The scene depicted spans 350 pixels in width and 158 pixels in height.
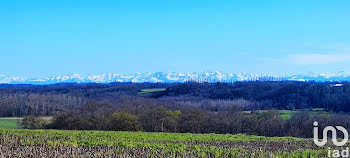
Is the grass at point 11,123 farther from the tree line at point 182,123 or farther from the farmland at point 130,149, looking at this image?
the farmland at point 130,149

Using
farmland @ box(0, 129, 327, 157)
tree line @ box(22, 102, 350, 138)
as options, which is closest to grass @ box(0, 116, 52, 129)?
tree line @ box(22, 102, 350, 138)

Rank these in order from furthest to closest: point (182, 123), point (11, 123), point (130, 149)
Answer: point (11, 123), point (182, 123), point (130, 149)

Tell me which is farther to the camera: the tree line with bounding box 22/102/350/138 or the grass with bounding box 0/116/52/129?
the grass with bounding box 0/116/52/129

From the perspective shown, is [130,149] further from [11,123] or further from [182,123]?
[11,123]

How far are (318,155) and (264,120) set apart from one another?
42252mm

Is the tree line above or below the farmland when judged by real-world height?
below

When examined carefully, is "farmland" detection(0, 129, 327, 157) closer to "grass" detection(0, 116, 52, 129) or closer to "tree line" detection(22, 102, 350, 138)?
"tree line" detection(22, 102, 350, 138)

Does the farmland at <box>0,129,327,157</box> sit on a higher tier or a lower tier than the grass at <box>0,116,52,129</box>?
higher

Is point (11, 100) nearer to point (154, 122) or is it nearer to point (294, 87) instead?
point (154, 122)

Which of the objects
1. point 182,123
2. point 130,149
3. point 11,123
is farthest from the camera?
point 11,123

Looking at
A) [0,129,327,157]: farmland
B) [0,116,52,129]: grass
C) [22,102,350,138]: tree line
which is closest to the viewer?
[0,129,327,157]: farmland

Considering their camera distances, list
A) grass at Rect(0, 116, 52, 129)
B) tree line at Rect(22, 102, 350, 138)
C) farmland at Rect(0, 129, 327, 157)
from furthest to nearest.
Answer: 1. grass at Rect(0, 116, 52, 129)
2. tree line at Rect(22, 102, 350, 138)
3. farmland at Rect(0, 129, 327, 157)

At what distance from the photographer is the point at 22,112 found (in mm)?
84938

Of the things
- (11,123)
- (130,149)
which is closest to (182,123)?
(11,123)
